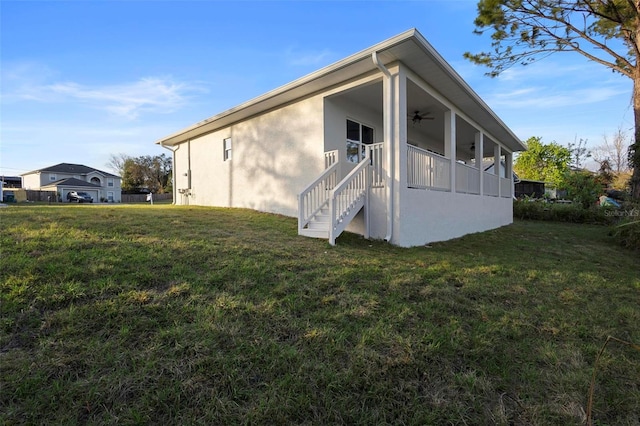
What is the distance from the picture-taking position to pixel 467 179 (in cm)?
952

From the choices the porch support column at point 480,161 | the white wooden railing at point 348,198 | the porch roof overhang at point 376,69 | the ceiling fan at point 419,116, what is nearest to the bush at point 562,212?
the porch roof overhang at point 376,69

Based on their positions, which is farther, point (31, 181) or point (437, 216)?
point (31, 181)

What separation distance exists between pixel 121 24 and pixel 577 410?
29.2 feet

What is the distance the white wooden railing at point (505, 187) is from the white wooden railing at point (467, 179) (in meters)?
3.68

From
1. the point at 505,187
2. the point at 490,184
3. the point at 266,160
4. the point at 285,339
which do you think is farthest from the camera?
the point at 505,187

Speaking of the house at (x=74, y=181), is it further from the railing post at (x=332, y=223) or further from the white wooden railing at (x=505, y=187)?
the white wooden railing at (x=505, y=187)

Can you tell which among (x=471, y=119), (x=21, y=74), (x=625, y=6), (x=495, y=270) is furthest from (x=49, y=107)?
(x=625, y=6)

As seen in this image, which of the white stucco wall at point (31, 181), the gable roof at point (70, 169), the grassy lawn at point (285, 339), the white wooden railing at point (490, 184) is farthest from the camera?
the gable roof at point (70, 169)

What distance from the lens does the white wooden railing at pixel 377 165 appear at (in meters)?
6.44

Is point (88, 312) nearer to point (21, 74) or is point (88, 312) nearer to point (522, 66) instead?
point (21, 74)

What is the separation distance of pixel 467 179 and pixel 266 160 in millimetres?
6169

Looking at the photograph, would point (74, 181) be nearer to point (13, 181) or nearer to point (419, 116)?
point (13, 181)

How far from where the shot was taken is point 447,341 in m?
2.59

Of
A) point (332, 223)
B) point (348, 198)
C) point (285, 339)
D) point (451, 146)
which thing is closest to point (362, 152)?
point (451, 146)
